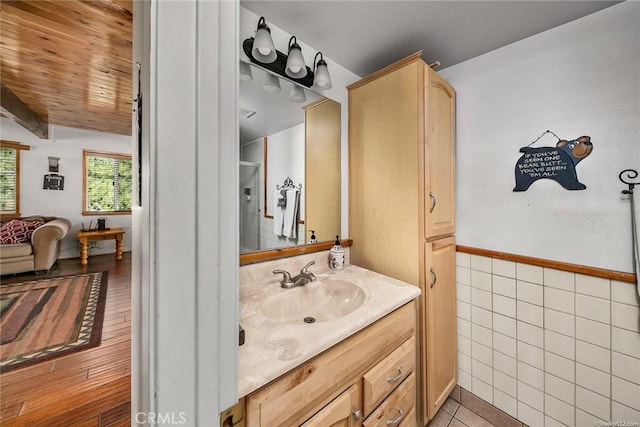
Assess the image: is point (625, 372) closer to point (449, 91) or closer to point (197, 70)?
point (449, 91)

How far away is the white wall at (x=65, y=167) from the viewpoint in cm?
78

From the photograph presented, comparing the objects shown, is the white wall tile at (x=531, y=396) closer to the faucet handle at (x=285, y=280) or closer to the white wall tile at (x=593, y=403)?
the white wall tile at (x=593, y=403)

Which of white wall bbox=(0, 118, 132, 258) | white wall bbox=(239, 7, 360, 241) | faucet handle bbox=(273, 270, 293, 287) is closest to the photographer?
white wall bbox=(0, 118, 132, 258)

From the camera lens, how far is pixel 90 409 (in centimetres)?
122

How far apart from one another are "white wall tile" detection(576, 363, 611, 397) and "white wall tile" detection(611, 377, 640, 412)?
2 cm

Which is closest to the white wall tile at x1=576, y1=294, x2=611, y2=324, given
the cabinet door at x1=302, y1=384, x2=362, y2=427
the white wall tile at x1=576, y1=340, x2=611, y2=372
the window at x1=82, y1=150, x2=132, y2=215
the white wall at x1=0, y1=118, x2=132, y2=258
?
the white wall tile at x1=576, y1=340, x2=611, y2=372

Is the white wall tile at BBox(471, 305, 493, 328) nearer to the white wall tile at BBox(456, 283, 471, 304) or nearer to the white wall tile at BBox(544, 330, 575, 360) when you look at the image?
the white wall tile at BBox(456, 283, 471, 304)

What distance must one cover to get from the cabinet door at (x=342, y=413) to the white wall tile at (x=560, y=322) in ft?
3.69

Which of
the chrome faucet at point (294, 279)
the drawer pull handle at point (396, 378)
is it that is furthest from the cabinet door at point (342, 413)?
the chrome faucet at point (294, 279)

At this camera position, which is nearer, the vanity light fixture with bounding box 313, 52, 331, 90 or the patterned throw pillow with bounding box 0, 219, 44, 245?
the patterned throw pillow with bounding box 0, 219, 44, 245

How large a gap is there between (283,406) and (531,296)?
55.0 inches

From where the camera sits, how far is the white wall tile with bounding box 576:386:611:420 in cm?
108

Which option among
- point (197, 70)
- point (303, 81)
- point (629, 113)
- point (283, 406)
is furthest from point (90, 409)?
point (629, 113)

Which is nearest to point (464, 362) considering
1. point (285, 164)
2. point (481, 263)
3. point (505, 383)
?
point (505, 383)
